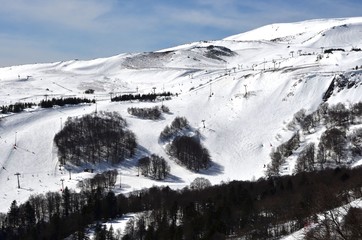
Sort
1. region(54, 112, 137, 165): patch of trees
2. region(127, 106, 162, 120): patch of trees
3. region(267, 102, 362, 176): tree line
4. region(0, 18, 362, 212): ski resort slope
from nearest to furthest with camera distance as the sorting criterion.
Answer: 1. region(267, 102, 362, 176): tree line
2. region(0, 18, 362, 212): ski resort slope
3. region(54, 112, 137, 165): patch of trees
4. region(127, 106, 162, 120): patch of trees

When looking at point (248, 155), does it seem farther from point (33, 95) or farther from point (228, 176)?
point (33, 95)

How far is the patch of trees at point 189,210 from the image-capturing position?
61.5 metres

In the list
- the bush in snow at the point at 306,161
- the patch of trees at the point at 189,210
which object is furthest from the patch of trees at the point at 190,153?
the patch of trees at the point at 189,210

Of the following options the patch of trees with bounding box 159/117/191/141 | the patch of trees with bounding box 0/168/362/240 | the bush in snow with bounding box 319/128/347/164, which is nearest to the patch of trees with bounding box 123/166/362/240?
the patch of trees with bounding box 0/168/362/240

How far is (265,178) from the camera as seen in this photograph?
100500 millimetres

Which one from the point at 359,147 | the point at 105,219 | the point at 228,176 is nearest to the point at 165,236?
the point at 105,219

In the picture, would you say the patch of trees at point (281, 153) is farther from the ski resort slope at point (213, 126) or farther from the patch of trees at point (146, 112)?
the patch of trees at point (146, 112)

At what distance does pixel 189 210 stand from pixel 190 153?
45630 millimetres

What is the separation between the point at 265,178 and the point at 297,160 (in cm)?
1021

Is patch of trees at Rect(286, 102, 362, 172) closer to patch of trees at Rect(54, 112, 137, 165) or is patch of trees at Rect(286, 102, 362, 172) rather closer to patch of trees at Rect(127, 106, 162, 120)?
patch of trees at Rect(54, 112, 137, 165)

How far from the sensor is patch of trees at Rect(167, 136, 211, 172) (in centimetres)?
11556

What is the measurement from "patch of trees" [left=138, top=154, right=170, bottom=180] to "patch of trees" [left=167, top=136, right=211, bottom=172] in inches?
247

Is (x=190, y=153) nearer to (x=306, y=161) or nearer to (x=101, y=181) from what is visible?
(x=101, y=181)

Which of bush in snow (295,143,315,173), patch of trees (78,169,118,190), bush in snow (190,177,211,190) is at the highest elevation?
bush in snow (295,143,315,173)
